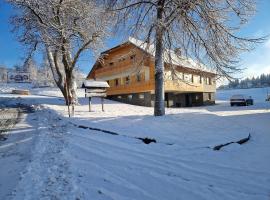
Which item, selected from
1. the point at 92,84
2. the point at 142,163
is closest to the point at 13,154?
the point at 142,163

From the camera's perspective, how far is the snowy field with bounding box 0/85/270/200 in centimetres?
441

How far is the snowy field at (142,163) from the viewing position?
4.41 metres

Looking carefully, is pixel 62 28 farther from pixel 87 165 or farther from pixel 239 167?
pixel 239 167

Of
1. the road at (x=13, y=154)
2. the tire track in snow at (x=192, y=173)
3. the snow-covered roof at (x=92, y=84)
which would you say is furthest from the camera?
the snow-covered roof at (x=92, y=84)

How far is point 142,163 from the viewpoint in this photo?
20.0 feet

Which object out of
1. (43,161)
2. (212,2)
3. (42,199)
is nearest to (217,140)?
(43,161)

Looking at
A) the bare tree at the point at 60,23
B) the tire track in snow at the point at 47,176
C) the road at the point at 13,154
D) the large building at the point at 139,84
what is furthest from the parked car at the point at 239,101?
the tire track in snow at the point at 47,176

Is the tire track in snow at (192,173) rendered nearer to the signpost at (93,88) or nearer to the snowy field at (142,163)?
the snowy field at (142,163)

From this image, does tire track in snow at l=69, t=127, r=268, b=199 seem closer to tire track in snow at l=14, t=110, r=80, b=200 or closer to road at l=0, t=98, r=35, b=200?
tire track in snow at l=14, t=110, r=80, b=200

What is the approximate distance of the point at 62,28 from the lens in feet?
59.4

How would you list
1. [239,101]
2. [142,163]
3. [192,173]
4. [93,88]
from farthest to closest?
[239,101], [93,88], [142,163], [192,173]

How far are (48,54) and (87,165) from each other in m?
18.2

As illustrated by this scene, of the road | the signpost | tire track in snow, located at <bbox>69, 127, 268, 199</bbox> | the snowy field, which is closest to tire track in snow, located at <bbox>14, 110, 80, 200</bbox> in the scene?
the snowy field

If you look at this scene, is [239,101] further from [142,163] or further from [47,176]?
[47,176]
